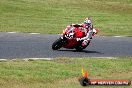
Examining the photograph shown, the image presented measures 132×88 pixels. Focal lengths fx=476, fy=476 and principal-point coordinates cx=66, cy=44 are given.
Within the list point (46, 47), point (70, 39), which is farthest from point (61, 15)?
point (70, 39)

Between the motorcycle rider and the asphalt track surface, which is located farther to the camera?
the motorcycle rider

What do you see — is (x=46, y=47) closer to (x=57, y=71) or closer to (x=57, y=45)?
(x=57, y=45)

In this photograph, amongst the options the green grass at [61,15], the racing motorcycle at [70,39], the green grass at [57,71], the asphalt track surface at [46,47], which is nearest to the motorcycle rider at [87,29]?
the racing motorcycle at [70,39]

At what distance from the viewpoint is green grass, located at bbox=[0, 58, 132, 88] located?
526 inches

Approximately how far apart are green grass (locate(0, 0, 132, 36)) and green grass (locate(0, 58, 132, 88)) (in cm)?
1061

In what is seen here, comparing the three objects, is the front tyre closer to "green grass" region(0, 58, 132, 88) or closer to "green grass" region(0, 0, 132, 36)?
"green grass" region(0, 58, 132, 88)

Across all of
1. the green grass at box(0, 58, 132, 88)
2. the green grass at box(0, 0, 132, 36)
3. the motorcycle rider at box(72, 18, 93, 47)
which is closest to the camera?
the green grass at box(0, 58, 132, 88)

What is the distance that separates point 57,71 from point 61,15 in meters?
24.1

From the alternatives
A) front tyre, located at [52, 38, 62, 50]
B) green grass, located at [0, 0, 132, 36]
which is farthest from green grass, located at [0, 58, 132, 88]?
green grass, located at [0, 0, 132, 36]

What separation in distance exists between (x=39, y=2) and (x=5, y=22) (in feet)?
42.7

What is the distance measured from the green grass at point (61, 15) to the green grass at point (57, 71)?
10606 millimetres

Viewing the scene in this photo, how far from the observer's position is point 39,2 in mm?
45156

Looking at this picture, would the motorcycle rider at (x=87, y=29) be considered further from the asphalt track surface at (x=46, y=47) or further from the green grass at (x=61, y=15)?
the green grass at (x=61, y=15)

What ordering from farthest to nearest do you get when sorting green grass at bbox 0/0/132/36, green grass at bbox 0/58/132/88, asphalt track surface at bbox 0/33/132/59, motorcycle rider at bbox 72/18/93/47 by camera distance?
green grass at bbox 0/0/132/36, motorcycle rider at bbox 72/18/93/47, asphalt track surface at bbox 0/33/132/59, green grass at bbox 0/58/132/88
